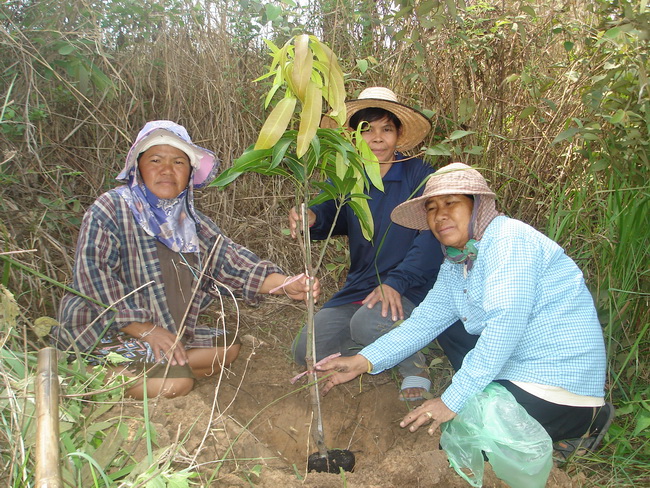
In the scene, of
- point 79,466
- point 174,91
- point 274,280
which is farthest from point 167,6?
point 79,466

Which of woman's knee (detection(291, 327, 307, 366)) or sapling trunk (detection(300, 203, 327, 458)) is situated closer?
sapling trunk (detection(300, 203, 327, 458))

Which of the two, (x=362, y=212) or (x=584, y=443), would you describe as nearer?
(x=362, y=212)

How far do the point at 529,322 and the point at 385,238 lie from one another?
97cm

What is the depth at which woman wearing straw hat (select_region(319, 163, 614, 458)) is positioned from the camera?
200 cm

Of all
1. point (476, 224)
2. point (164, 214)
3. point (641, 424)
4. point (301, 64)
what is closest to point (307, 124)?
point (301, 64)

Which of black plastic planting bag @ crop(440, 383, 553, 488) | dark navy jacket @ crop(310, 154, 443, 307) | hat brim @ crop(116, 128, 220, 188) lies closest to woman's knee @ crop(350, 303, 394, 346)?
dark navy jacket @ crop(310, 154, 443, 307)

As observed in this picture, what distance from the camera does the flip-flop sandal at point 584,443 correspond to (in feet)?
7.38

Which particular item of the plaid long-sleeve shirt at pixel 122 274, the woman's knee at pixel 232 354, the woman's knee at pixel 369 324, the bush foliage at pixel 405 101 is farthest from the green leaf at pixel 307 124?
the woman's knee at pixel 232 354

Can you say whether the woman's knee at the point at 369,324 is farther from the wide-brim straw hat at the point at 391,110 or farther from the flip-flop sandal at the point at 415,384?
the wide-brim straw hat at the point at 391,110

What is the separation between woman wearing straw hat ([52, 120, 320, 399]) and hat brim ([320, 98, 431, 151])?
2.29ft

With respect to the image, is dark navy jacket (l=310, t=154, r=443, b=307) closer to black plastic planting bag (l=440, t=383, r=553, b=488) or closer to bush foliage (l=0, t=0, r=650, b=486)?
bush foliage (l=0, t=0, r=650, b=486)

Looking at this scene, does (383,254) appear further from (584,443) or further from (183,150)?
(584,443)

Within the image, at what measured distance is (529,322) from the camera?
2.10 m

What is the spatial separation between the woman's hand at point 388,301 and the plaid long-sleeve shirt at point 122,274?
1.56 feet
